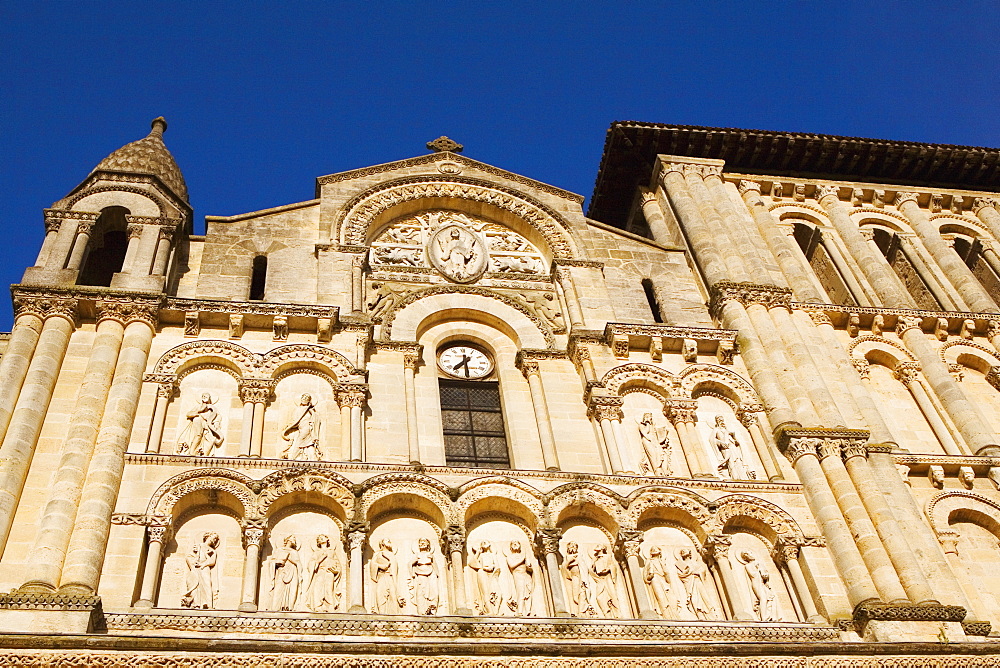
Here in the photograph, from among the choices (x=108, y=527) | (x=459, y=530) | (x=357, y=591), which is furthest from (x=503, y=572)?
(x=108, y=527)

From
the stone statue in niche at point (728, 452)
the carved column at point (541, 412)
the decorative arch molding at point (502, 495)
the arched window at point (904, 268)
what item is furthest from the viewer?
the arched window at point (904, 268)

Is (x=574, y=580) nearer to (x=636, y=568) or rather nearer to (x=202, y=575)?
(x=636, y=568)

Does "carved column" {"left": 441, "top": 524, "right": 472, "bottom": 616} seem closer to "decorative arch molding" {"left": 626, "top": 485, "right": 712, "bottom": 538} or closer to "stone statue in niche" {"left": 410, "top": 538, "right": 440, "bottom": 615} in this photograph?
"stone statue in niche" {"left": 410, "top": 538, "right": 440, "bottom": 615}

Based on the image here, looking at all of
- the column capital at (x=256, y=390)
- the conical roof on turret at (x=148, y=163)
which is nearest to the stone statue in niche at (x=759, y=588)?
the column capital at (x=256, y=390)

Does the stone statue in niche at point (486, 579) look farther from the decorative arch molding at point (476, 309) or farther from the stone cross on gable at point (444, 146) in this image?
the stone cross on gable at point (444, 146)

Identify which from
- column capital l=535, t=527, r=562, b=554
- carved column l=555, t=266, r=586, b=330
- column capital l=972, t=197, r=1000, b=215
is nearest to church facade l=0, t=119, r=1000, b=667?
column capital l=535, t=527, r=562, b=554

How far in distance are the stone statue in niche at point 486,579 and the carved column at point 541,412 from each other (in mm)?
1560

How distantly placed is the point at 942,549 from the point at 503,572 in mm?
5702

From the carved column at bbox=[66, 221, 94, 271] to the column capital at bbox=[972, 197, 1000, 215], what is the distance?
16701 millimetres

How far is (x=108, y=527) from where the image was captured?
11.5 metres

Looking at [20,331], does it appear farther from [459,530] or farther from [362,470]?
[459,530]

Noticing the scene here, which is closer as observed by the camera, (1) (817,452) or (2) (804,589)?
(2) (804,589)

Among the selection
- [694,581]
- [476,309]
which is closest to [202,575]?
[694,581]

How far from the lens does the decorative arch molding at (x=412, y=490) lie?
1248 cm
